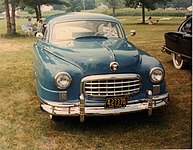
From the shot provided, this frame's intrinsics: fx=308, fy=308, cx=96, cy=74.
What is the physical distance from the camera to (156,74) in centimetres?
416

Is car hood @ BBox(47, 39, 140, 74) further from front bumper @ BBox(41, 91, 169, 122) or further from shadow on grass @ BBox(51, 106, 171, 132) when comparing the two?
shadow on grass @ BBox(51, 106, 171, 132)

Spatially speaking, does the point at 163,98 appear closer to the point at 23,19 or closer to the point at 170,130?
the point at 170,130

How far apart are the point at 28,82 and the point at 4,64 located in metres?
2.47

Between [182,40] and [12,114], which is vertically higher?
[182,40]

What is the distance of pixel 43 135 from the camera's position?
3955 mm

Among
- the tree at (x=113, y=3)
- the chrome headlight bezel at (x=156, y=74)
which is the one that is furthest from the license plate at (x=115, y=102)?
the tree at (x=113, y=3)

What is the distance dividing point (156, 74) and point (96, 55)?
33.5 inches

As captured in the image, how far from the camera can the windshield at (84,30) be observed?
511cm

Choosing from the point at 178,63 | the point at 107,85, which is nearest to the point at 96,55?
the point at 107,85

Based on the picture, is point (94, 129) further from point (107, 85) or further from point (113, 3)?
point (113, 3)

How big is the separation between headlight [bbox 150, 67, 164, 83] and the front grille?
0.31m

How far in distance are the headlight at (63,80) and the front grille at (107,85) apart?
201 mm

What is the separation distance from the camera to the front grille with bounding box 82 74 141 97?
12.6 feet

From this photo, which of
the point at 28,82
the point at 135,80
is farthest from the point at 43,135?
the point at 28,82
